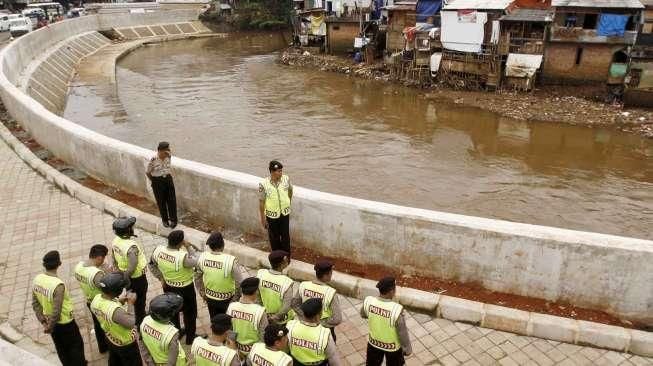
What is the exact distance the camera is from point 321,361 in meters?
4.03

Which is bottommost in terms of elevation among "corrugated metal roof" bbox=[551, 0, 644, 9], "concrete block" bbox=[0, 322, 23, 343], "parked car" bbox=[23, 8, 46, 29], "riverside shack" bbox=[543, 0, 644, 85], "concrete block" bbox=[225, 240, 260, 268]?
"concrete block" bbox=[0, 322, 23, 343]

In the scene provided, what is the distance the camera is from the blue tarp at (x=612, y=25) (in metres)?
22.1

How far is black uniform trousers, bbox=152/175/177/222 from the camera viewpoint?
23.8 ft

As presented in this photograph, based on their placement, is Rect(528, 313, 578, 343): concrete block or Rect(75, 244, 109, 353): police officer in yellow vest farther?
Rect(528, 313, 578, 343): concrete block

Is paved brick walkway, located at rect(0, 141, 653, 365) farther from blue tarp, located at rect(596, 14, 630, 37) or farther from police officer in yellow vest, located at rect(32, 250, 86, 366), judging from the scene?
blue tarp, located at rect(596, 14, 630, 37)

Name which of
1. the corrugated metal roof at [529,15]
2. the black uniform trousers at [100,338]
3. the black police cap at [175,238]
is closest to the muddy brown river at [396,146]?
the corrugated metal roof at [529,15]

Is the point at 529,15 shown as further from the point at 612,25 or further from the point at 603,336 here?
the point at 603,336

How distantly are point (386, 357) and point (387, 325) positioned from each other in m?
0.48

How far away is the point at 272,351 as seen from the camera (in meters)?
3.68

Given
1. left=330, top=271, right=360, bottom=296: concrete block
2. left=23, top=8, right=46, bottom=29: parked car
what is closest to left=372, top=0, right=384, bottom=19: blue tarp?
left=23, top=8, right=46, bottom=29: parked car

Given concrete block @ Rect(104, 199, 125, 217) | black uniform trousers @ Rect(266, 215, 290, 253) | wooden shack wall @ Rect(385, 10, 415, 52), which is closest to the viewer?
black uniform trousers @ Rect(266, 215, 290, 253)

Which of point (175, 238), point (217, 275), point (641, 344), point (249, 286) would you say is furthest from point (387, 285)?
point (641, 344)

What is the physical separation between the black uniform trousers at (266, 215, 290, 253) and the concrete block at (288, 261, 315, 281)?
11.2 inches

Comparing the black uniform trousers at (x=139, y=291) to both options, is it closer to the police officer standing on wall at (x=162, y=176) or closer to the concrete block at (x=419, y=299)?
the police officer standing on wall at (x=162, y=176)
